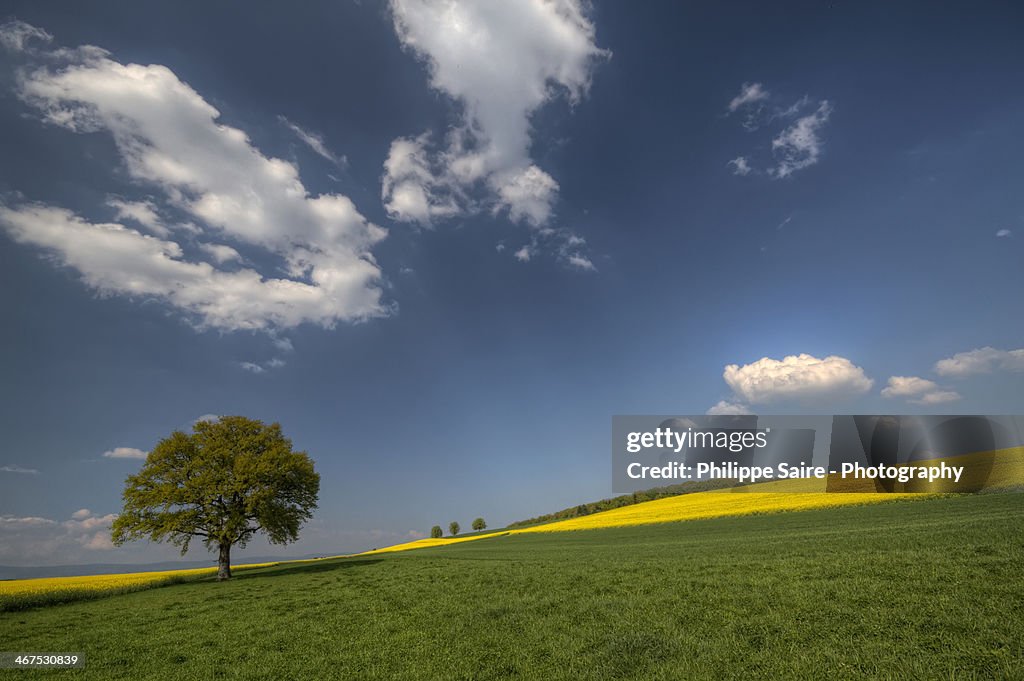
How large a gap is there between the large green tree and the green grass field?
13919mm

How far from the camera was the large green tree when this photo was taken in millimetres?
33062

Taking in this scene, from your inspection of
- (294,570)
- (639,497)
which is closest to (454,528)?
(639,497)

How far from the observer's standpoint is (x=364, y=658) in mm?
10273

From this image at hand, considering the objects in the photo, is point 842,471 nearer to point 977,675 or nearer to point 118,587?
point 977,675

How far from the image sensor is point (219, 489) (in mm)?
34062

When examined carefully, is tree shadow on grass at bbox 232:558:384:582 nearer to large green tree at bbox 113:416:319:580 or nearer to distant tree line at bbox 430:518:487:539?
large green tree at bbox 113:416:319:580

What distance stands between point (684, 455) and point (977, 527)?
258 feet

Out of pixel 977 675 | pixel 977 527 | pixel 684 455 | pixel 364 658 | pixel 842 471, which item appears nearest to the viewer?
pixel 977 675

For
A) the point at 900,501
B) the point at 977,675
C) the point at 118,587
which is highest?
the point at 977,675

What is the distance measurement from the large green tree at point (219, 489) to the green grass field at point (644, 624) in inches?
548

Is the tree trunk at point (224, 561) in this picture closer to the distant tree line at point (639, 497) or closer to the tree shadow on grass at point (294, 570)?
the tree shadow on grass at point (294, 570)

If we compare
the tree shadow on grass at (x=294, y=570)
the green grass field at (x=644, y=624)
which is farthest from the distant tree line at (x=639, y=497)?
the green grass field at (x=644, y=624)

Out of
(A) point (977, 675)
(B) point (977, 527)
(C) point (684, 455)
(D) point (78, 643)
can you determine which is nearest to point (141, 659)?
(D) point (78, 643)

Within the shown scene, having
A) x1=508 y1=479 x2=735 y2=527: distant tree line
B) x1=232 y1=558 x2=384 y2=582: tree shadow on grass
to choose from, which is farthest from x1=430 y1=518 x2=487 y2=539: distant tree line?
x1=232 y1=558 x2=384 y2=582: tree shadow on grass
